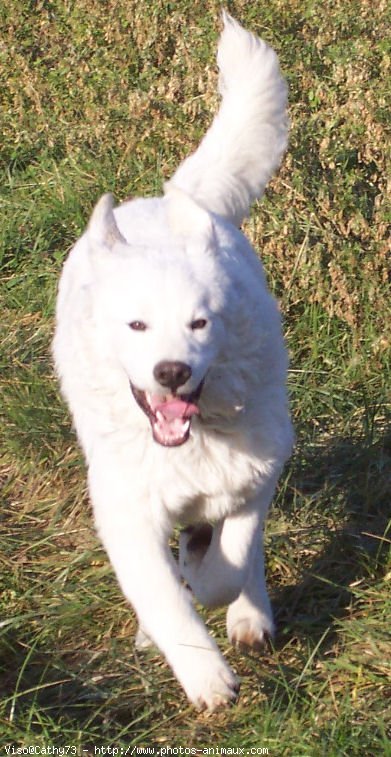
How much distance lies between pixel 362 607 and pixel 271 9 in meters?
3.78

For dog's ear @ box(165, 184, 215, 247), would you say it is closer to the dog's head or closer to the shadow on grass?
the dog's head

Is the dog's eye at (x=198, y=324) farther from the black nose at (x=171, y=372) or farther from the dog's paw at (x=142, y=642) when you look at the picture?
the dog's paw at (x=142, y=642)

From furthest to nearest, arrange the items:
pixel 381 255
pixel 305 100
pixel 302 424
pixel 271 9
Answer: pixel 271 9
pixel 305 100
pixel 381 255
pixel 302 424

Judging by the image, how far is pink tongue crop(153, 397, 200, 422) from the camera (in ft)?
12.5

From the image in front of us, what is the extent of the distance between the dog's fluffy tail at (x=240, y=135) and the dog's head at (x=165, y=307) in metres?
0.85

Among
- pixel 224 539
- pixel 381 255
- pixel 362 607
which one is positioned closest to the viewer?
pixel 224 539

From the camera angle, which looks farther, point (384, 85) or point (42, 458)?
point (384, 85)

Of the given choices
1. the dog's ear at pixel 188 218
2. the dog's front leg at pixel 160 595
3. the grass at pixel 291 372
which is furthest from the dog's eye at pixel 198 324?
the grass at pixel 291 372

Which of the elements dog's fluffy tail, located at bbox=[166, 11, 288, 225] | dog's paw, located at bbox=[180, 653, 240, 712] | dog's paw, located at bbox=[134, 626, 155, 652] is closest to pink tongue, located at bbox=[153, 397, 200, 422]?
dog's paw, located at bbox=[180, 653, 240, 712]

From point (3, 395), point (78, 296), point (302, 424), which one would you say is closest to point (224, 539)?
point (78, 296)

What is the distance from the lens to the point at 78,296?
4.30 m

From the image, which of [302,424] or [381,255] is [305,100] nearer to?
[381,255]

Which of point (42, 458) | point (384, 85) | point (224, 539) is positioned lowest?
point (42, 458)

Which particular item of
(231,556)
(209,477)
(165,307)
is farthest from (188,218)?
(231,556)
